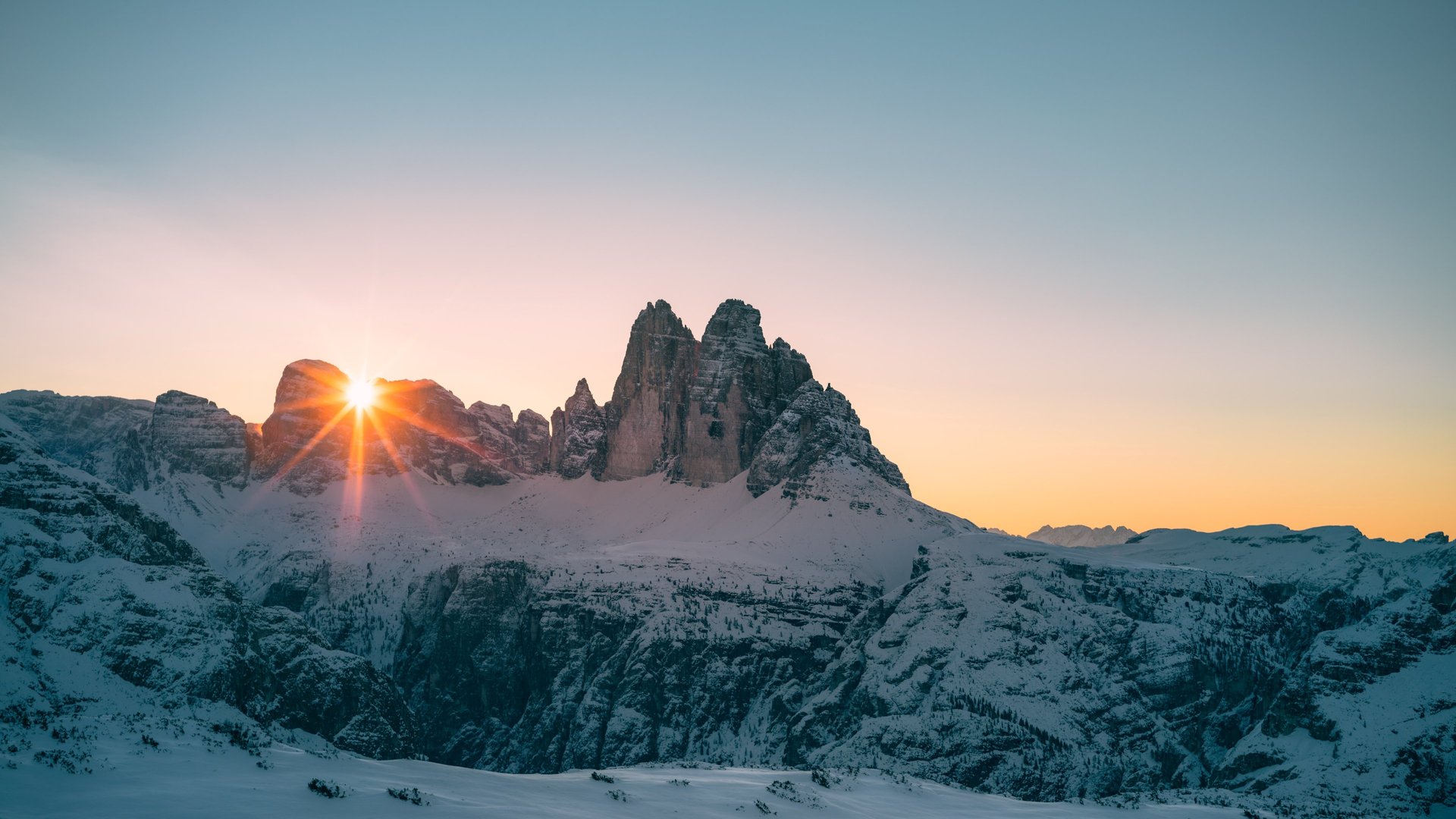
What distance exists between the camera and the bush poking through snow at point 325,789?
5094cm

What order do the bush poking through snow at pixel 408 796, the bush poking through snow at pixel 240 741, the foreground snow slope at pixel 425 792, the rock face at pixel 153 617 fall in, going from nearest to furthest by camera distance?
the foreground snow slope at pixel 425 792 → the bush poking through snow at pixel 408 796 → the bush poking through snow at pixel 240 741 → the rock face at pixel 153 617

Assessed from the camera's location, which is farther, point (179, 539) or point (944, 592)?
point (944, 592)

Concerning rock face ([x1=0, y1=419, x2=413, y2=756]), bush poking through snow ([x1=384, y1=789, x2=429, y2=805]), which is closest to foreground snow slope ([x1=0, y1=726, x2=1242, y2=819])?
bush poking through snow ([x1=384, y1=789, x2=429, y2=805])

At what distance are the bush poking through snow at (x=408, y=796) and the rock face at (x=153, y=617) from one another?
88.5 meters

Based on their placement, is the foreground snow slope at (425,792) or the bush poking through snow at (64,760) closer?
the foreground snow slope at (425,792)

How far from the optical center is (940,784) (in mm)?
85875

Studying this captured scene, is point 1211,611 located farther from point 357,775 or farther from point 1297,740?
point 357,775

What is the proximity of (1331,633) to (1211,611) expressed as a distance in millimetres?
31855

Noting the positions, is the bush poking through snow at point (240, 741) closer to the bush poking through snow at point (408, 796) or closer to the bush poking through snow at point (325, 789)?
the bush poking through snow at point (325, 789)

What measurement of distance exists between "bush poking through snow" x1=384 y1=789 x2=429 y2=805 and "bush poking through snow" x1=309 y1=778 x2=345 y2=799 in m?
2.23

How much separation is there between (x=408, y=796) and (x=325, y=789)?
371cm

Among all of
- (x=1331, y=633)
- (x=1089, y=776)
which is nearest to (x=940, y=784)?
(x=1089, y=776)

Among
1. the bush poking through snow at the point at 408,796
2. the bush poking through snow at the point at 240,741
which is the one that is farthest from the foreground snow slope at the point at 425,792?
the bush poking through snow at the point at 240,741

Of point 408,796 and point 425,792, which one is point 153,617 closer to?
point 425,792
